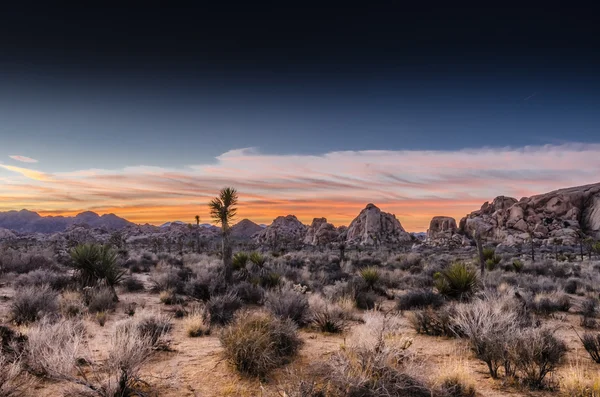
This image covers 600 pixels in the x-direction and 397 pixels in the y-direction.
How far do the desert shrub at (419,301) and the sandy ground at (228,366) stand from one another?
77.2 inches

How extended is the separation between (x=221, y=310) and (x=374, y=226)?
9227 centimetres

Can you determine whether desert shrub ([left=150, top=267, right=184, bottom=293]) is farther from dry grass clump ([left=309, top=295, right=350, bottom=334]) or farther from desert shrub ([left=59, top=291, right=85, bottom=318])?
dry grass clump ([left=309, top=295, right=350, bottom=334])

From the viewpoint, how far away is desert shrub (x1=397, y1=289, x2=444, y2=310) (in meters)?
11.1

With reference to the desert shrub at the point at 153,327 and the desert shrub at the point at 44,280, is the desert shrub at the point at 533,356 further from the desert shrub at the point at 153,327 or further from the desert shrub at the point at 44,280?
the desert shrub at the point at 44,280

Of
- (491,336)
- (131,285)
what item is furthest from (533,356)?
(131,285)

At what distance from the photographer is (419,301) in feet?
36.9

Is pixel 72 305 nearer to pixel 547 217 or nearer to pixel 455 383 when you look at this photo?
pixel 455 383

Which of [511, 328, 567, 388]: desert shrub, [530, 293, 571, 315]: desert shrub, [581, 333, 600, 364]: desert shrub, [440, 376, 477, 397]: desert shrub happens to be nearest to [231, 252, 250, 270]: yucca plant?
[530, 293, 571, 315]: desert shrub

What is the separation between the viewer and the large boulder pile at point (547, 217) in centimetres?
7781

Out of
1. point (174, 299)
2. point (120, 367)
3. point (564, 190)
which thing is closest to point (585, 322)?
point (120, 367)

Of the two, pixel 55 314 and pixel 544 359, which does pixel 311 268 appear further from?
pixel 544 359

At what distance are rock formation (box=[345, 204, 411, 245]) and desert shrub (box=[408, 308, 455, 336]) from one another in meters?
84.4

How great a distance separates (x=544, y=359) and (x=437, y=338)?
271cm

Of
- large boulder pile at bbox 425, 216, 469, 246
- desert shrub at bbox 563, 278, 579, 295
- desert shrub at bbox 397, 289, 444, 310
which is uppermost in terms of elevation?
desert shrub at bbox 397, 289, 444, 310
